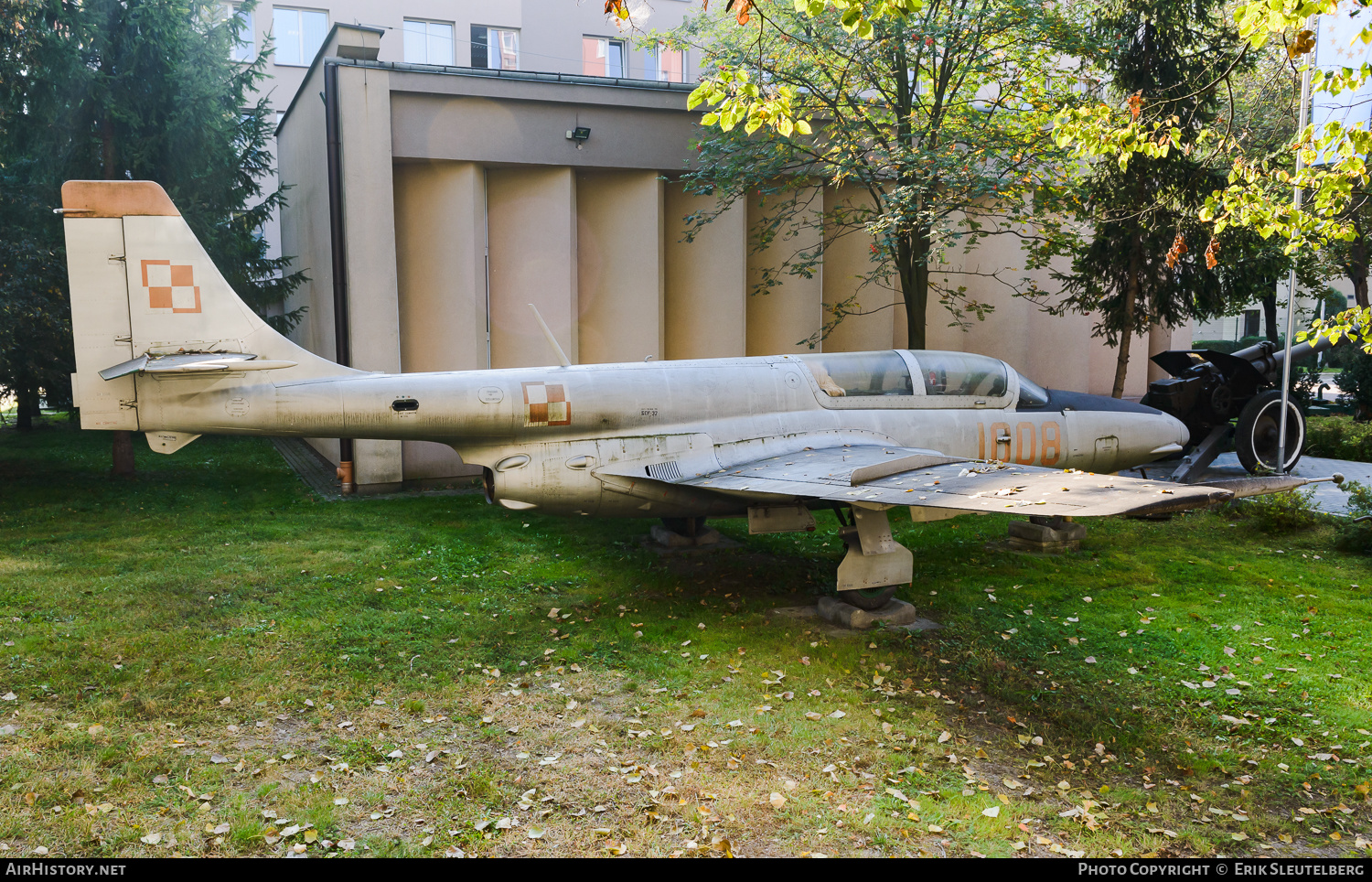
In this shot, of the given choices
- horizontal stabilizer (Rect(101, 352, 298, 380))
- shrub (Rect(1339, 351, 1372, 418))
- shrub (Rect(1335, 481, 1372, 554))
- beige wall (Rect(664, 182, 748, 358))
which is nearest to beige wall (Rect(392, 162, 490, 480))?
beige wall (Rect(664, 182, 748, 358))

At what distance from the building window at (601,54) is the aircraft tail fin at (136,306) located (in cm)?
2388

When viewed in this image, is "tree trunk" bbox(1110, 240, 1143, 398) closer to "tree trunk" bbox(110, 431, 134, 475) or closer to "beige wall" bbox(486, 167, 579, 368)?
"beige wall" bbox(486, 167, 579, 368)

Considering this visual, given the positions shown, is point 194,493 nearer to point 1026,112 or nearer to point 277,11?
point 1026,112

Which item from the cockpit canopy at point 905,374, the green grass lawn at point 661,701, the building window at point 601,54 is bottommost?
the green grass lawn at point 661,701

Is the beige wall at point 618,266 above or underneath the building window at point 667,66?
underneath

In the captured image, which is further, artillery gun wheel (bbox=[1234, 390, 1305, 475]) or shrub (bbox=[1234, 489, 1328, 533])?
artillery gun wheel (bbox=[1234, 390, 1305, 475])

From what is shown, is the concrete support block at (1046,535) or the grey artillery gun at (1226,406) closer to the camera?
the concrete support block at (1046,535)

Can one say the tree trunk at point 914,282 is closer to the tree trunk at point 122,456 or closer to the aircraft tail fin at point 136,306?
the aircraft tail fin at point 136,306

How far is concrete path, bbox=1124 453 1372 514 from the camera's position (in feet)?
39.0

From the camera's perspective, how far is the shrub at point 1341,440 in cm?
1477

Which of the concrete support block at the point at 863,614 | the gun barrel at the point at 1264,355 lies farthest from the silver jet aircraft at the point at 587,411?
the gun barrel at the point at 1264,355

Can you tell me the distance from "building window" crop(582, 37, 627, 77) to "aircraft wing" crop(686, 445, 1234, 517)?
24404mm

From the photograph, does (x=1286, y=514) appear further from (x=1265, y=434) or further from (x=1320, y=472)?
(x=1320, y=472)

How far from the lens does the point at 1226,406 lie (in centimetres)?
1253
